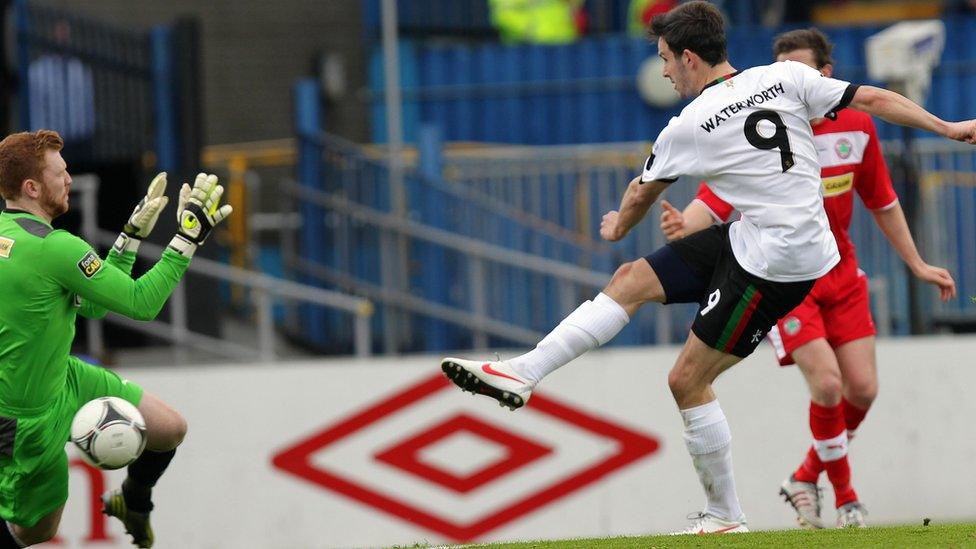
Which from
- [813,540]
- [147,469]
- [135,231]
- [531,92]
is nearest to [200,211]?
[135,231]

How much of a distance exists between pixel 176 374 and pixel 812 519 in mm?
4343

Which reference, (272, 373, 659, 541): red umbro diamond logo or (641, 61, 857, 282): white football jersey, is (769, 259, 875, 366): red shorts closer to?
(641, 61, 857, 282): white football jersey

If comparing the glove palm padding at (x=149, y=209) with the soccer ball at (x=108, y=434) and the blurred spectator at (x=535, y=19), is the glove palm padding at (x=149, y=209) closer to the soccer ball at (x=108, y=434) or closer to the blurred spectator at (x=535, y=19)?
the soccer ball at (x=108, y=434)

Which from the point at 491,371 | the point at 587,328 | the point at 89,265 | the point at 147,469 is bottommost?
the point at 147,469

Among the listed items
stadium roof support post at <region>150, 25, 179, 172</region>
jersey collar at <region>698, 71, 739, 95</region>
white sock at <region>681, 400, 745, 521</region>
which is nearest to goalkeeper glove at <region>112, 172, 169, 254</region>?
jersey collar at <region>698, 71, 739, 95</region>

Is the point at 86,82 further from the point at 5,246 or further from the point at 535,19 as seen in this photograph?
the point at 5,246

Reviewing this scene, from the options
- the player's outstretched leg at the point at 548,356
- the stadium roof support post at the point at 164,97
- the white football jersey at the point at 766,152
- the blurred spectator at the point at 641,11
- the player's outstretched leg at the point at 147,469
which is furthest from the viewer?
the blurred spectator at the point at 641,11

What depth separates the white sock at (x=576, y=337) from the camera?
669 cm

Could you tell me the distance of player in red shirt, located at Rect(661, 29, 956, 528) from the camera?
24.7 feet

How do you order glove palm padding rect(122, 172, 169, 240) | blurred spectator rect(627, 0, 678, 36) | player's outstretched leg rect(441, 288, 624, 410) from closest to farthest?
player's outstretched leg rect(441, 288, 624, 410), glove palm padding rect(122, 172, 169, 240), blurred spectator rect(627, 0, 678, 36)

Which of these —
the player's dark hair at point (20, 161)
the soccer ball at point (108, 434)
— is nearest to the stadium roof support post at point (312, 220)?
the soccer ball at point (108, 434)

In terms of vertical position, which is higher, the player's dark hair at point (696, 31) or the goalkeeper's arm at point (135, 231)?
the player's dark hair at point (696, 31)

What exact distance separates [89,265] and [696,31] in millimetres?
2546

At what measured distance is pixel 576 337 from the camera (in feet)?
22.0
